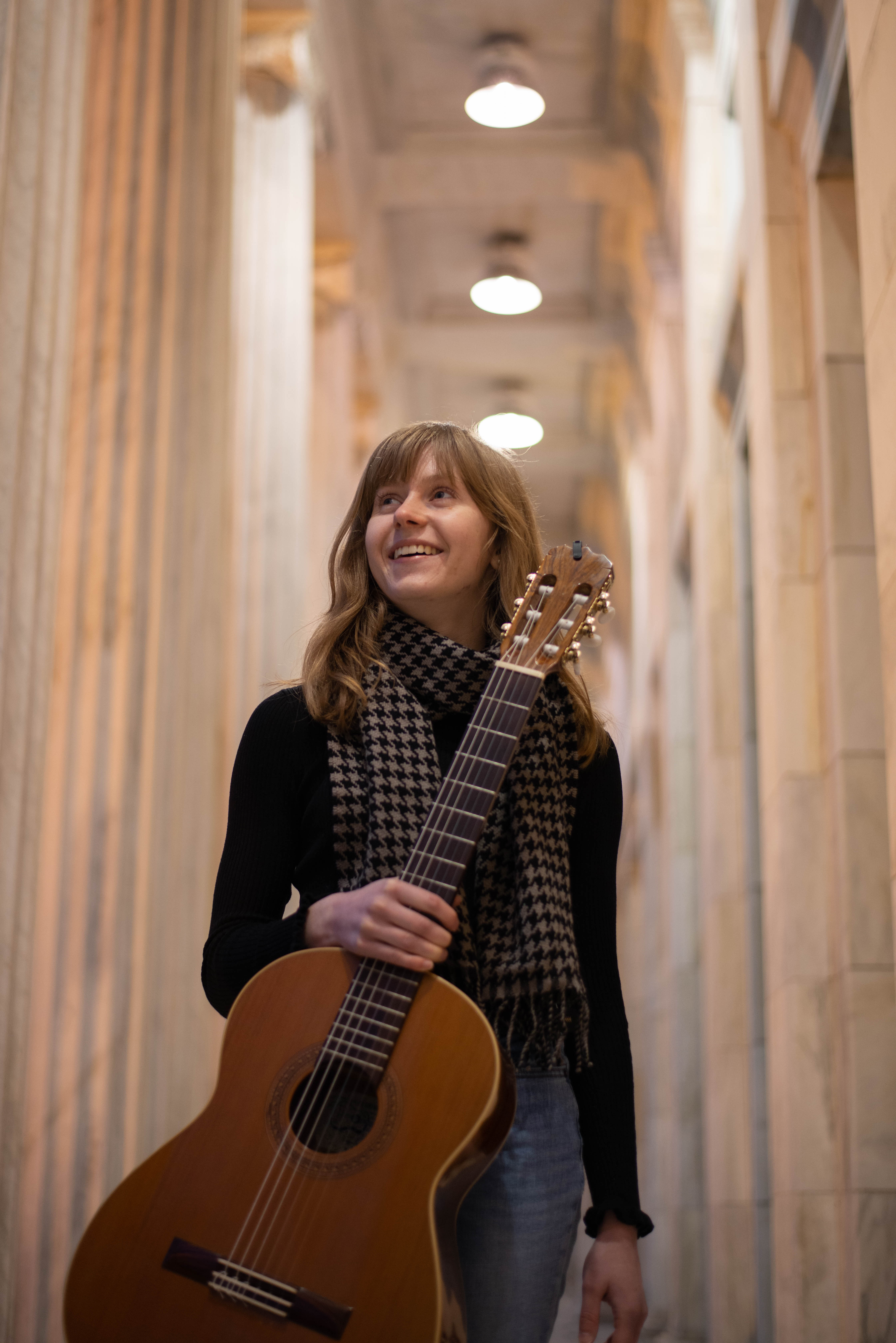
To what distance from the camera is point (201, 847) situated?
7.38 m

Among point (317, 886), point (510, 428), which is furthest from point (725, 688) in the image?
point (510, 428)

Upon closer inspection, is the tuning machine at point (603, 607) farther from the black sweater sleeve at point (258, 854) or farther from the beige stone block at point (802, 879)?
the beige stone block at point (802, 879)

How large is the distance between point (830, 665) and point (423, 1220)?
4254mm

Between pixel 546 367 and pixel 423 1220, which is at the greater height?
pixel 546 367

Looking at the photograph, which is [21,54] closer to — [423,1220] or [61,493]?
[61,493]

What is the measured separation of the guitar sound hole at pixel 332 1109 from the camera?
2.13 metres

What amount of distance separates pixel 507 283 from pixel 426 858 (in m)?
14.3

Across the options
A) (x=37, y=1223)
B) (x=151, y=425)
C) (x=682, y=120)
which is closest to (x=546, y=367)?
(x=682, y=120)

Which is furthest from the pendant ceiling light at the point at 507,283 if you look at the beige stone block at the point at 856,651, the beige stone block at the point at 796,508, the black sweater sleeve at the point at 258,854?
the black sweater sleeve at the point at 258,854

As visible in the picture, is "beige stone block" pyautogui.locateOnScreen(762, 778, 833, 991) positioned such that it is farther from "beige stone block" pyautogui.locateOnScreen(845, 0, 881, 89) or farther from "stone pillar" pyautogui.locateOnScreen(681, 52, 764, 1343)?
"beige stone block" pyautogui.locateOnScreen(845, 0, 881, 89)

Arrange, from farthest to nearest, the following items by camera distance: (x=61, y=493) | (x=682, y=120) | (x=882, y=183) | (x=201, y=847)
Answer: (x=682, y=120) < (x=201, y=847) < (x=61, y=493) < (x=882, y=183)

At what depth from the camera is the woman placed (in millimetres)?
2271

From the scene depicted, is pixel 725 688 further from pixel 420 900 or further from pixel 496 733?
pixel 420 900

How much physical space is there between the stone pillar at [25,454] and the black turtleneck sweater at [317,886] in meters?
1.50
